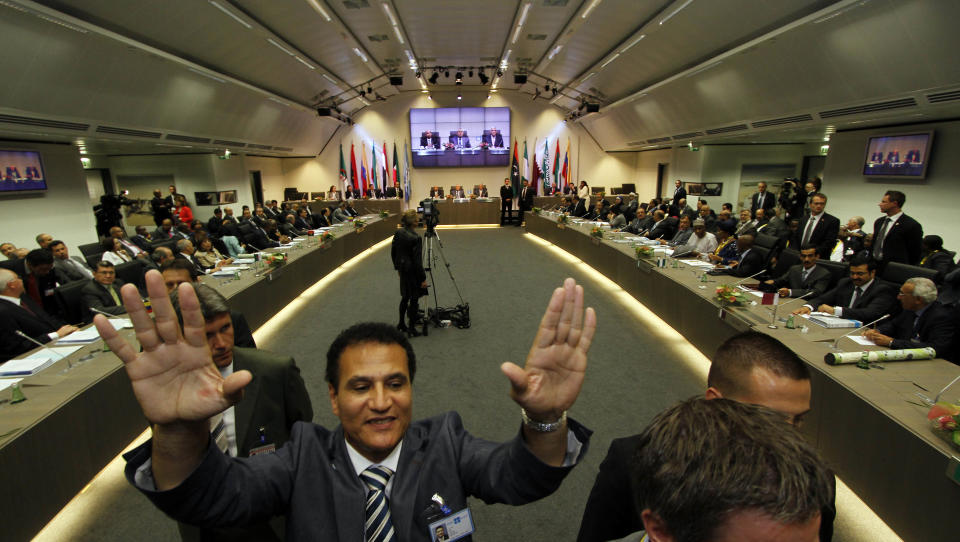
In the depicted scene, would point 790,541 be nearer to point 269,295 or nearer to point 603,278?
point 269,295

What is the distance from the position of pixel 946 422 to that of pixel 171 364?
3080mm

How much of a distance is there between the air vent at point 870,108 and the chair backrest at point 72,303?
1088 cm

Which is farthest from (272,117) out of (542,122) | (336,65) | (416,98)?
(542,122)

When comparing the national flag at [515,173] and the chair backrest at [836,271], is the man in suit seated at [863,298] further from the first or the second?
the national flag at [515,173]

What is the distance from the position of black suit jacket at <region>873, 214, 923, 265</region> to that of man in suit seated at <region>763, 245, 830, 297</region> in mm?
1486

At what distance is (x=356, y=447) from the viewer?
111 centimetres

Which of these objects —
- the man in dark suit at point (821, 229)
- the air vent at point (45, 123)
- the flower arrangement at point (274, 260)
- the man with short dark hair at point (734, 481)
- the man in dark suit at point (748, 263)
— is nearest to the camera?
the man with short dark hair at point (734, 481)

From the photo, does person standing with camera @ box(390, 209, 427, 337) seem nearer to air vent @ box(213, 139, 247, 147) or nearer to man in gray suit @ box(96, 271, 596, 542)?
man in gray suit @ box(96, 271, 596, 542)

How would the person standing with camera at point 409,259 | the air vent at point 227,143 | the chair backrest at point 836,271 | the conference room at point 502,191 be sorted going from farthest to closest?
the air vent at point 227,143
the person standing with camera at point 409,259
the chair backrest at point 836,271
the conference room at point 502,191

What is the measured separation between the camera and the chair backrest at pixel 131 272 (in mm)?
5449

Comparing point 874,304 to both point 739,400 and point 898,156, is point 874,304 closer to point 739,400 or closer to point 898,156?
point 739,400

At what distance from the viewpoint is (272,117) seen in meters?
13.7

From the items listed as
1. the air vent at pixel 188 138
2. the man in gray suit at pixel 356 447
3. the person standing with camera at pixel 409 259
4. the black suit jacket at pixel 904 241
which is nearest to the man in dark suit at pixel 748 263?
the black suit jacket at pixel 904 241

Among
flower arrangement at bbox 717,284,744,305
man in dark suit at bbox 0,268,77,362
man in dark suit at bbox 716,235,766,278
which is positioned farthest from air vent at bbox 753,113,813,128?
man in dark suit at bbox 0,268,77,362
